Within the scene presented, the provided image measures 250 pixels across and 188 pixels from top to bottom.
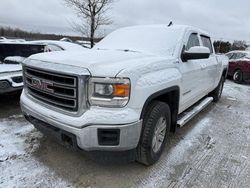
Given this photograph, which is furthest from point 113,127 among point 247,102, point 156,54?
point 247,102

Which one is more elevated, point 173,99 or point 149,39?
point 149,39

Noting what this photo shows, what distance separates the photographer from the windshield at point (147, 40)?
3.78 meters

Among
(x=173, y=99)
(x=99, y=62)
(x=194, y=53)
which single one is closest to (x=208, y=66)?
(x=194, y=53)

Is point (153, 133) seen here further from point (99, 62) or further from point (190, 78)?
point (190, 78)

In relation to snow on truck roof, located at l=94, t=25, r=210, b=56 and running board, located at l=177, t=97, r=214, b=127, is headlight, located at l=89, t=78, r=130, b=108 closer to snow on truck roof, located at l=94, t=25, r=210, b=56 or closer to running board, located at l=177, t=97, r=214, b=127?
snow on truck roof, located at l=94, t=25, r=210, b=56

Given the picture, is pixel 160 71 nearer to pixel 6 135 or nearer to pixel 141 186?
pixel 141 186

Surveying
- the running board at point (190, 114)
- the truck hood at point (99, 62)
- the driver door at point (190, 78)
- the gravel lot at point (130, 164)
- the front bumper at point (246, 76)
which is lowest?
the gravel lot at point (130, 164)

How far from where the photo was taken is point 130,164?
334 cm

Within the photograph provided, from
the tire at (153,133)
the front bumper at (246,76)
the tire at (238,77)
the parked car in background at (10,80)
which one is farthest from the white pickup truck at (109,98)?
the tire at (238,77)

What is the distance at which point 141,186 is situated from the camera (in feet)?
9.53

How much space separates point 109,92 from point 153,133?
32.8 inches

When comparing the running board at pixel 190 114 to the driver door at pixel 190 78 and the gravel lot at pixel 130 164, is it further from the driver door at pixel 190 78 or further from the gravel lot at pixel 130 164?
the gravel lot at pixel 130 164

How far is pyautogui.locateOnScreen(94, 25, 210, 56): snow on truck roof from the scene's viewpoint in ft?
12.4

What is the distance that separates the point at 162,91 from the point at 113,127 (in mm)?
856
